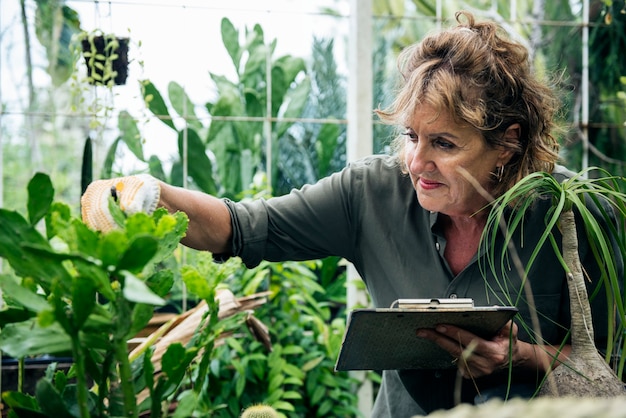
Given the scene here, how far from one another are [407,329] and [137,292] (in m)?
0.65

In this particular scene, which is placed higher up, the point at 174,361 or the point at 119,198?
the point at 119,198

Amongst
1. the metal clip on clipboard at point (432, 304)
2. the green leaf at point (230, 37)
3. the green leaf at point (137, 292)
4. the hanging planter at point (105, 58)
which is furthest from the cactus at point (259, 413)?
the green leaf at point (230, 37)

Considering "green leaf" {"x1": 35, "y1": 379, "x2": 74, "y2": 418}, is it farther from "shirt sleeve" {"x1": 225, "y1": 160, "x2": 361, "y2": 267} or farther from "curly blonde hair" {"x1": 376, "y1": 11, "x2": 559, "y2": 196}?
"curly blonde hair" {"x1": 376, "y1": 11, "x2": 559, "y2": 196}

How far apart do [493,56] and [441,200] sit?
32 centimetres


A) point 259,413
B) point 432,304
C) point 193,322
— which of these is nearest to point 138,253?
point 259,413

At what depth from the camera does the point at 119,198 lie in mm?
1333

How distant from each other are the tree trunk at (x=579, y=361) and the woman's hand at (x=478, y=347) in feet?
0.36

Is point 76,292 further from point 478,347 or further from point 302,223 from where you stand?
point 302,223

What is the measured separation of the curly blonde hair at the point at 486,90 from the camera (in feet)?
5.20

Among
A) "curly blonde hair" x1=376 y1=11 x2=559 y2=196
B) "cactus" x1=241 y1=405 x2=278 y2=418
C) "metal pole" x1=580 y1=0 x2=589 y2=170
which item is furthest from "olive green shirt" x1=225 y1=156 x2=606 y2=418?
"metal pole" x1=580 y1=0 x2=589 y2=170

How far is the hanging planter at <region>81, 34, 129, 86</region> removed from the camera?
2584mm

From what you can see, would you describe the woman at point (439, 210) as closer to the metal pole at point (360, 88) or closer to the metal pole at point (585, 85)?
the metal pole at point (360, 88)

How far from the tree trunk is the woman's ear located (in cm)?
36

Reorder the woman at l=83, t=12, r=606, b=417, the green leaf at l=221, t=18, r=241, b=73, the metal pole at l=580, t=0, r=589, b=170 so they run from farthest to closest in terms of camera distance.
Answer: the metal pole at l=580, t=0, r=589, b=170, the green leaf at l=221, t=18, r=241, b=73, the woman at l=83, t=12, r=606, b=417
